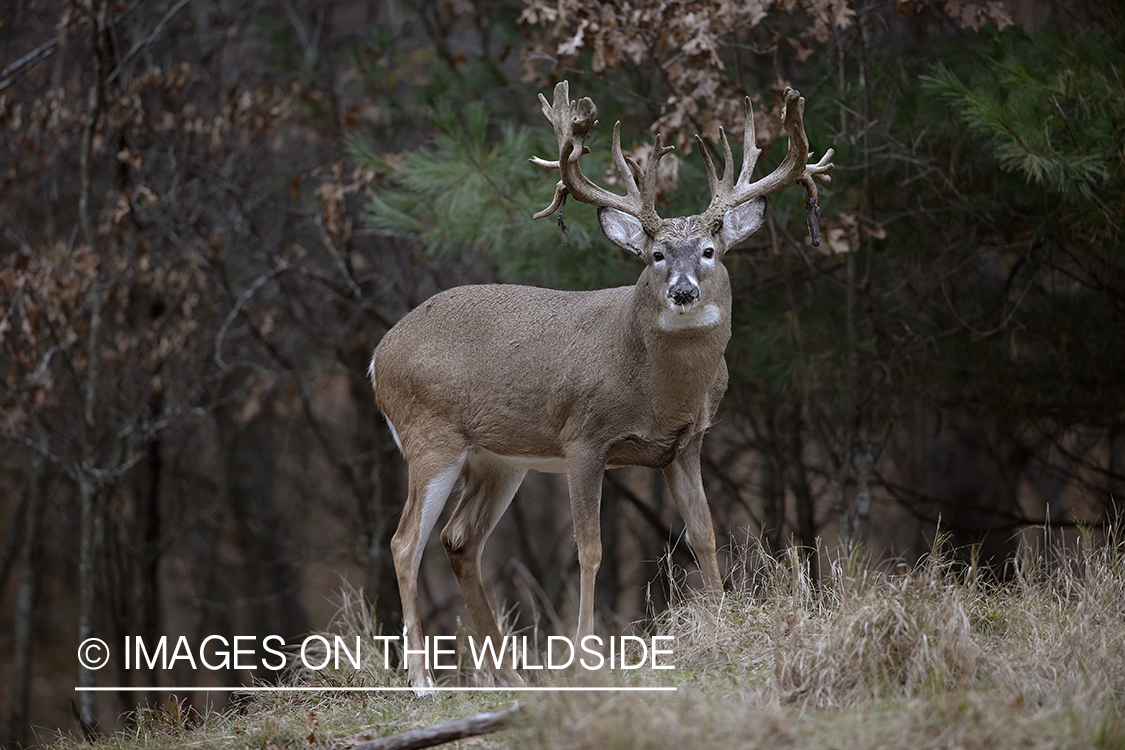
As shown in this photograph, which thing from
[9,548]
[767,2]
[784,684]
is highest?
[767,2]

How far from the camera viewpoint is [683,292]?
177 inches

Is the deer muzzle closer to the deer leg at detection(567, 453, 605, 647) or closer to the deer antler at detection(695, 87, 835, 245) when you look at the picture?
the deer antler at detection(695, 87, 835, 245)

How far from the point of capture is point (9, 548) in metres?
12.8

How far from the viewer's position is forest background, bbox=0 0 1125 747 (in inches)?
270

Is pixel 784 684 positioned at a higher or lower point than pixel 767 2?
lower

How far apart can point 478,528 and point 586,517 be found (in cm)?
99

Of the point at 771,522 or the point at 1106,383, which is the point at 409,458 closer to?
the point at 1106,383

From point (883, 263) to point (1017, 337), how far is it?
42.9 inches

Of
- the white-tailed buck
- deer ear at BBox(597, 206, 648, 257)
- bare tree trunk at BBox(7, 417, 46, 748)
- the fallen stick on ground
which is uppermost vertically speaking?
deer ear at BBox(597, 206, 648, 257)

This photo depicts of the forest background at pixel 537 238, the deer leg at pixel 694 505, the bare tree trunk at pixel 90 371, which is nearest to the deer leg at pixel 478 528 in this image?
the forest background at pixel 537 238

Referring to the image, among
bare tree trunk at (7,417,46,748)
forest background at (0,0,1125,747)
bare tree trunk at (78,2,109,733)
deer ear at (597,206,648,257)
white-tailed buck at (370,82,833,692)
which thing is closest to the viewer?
white-tailed buck at (370,82,833,692)

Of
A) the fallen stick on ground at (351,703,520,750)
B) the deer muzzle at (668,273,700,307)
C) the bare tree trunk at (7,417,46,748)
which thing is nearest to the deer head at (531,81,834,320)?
the deer muzzle at (668,273,700,307)

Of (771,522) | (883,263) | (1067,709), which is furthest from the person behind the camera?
(771,522)

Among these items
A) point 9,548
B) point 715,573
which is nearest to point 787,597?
point 715,573
